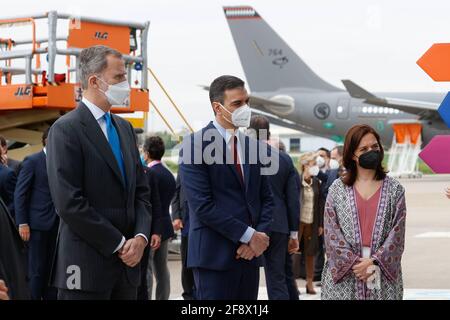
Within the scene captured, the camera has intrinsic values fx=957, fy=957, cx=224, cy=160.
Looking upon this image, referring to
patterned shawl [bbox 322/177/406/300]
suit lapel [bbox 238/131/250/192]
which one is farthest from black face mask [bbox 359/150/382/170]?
suit lapel [bbox 238/131/250/192]

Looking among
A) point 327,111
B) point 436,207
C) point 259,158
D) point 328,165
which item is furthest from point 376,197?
point 327,111

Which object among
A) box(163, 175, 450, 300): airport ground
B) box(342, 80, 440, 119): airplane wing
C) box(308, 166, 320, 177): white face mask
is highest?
box(342, 80, 440, 119): airplane wing

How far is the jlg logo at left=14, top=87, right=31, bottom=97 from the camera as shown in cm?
1088

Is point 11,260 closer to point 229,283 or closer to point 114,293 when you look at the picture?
point 114,293

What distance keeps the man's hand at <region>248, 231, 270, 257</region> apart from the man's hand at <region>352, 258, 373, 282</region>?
0.49 metres

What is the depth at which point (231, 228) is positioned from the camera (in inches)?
197

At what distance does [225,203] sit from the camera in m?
5.12

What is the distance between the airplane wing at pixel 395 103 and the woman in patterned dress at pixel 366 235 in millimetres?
32120

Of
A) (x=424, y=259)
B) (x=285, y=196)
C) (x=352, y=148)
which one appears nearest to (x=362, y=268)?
(x=352, y=148)

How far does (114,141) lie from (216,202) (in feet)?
2.46

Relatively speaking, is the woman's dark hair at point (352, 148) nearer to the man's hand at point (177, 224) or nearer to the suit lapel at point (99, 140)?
the suit lapel at point (99, 140)

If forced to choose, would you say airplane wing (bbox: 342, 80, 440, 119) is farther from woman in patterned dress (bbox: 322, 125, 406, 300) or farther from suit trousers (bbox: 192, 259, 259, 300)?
suit trousers (bbox: 192, 259, 259, 300)

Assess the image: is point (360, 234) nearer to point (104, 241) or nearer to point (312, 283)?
point (104, 241)

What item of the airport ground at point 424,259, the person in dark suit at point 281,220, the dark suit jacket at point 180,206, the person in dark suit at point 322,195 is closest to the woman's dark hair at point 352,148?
the person in dark suit at point 281,220
